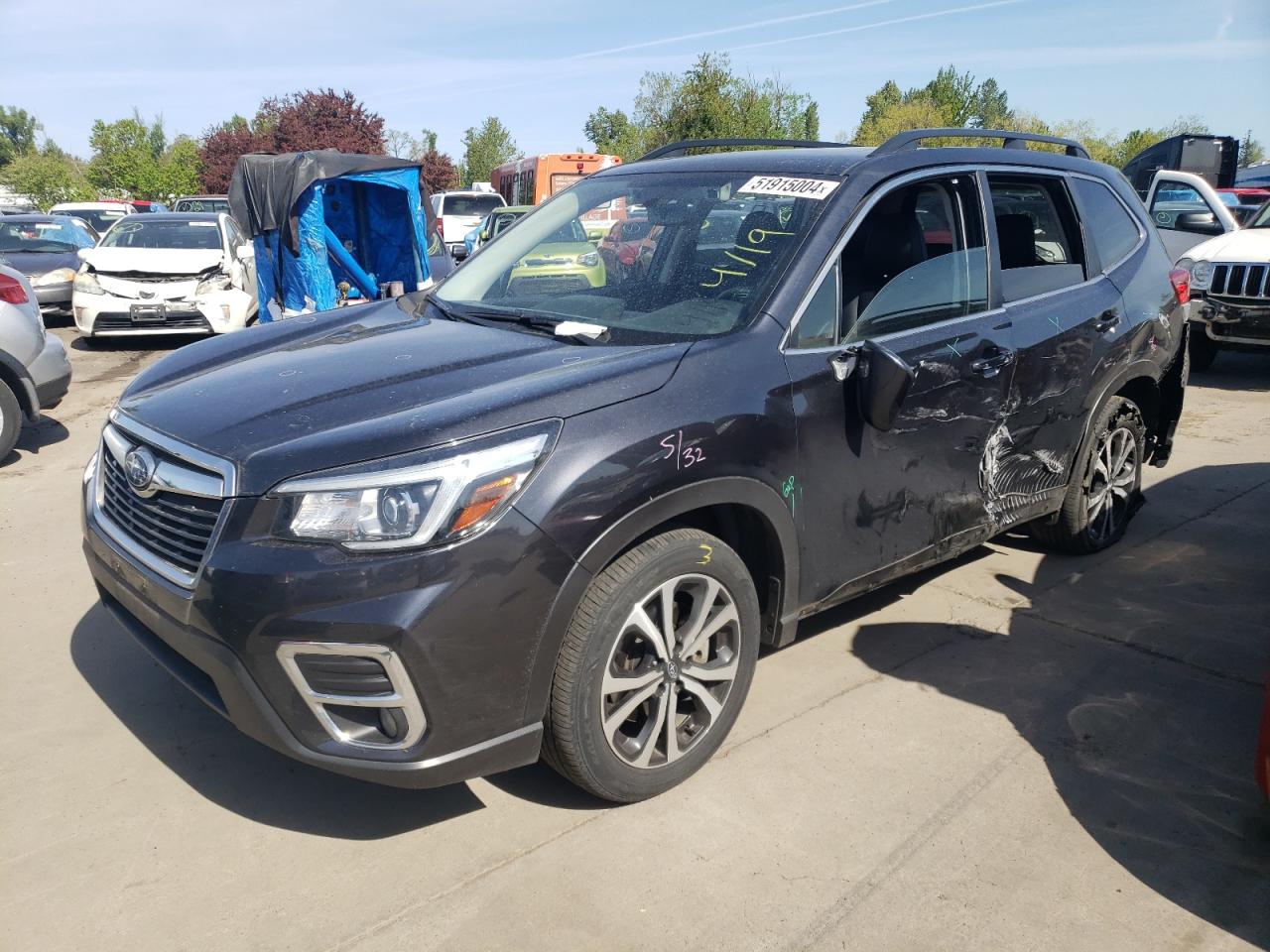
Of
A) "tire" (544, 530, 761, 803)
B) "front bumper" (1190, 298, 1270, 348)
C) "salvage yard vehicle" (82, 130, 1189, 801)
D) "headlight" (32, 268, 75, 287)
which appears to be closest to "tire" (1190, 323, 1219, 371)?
"front bumper" (1190, 298, 1270, 348)

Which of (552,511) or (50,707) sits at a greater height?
(552,511)

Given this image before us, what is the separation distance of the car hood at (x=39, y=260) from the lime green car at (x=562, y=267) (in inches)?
479

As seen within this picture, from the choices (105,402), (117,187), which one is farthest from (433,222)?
(117,187)

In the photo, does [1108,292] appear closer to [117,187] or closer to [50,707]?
[50,707]

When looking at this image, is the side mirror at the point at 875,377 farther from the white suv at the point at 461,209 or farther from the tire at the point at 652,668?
the white suv at the point at 461,209

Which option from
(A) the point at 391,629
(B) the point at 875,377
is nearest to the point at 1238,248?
(B) the point at 875,377

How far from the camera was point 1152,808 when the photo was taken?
10.0 ft

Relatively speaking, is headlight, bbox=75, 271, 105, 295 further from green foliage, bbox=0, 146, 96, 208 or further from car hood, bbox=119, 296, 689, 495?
green foliage, bbox=0, 146, 96, 208

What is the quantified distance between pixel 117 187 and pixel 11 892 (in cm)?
5140

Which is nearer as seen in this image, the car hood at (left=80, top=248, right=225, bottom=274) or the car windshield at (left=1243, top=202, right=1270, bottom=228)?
the car windshield at (left=1243, top=202, right=1270, bottom=228)

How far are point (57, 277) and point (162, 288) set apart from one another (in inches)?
130

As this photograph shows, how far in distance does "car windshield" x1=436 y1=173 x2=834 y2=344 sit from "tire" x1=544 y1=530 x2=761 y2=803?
0.75m

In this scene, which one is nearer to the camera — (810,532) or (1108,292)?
(810,532)

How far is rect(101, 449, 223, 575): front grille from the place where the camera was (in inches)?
103
